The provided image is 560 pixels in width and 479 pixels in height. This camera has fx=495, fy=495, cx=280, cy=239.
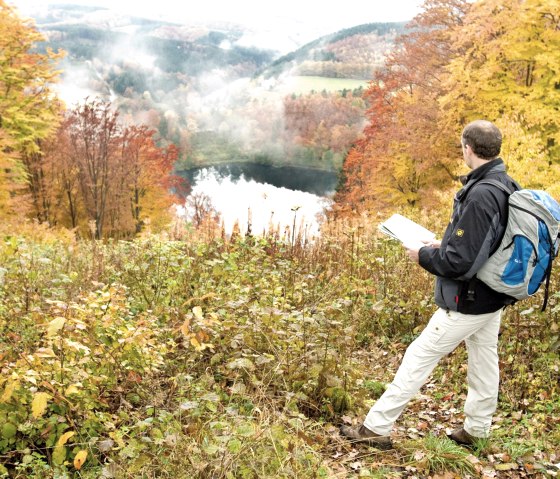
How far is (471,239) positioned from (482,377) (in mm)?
1194

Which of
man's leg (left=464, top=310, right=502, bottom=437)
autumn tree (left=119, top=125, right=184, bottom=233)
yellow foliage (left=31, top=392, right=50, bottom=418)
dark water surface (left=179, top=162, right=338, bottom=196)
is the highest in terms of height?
yellow foliage (left=31, top=392, right=50, bottom=418)

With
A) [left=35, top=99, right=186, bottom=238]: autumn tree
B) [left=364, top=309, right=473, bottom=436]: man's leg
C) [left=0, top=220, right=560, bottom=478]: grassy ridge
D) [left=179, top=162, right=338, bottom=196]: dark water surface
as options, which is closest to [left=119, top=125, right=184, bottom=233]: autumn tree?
[left=35, top=99, right=186, bottom=238]: autumn tree

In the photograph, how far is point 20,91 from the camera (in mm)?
19109

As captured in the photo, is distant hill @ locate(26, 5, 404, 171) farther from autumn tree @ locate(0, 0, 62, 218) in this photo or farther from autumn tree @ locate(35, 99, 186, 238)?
autumn tree @ locate(0, 0, 62, 218)

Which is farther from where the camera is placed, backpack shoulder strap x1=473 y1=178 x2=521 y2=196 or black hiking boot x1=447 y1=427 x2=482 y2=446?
black hiking boot x1=447 y1=427 x2=482 y2=446

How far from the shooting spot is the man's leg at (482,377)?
340 centimetres

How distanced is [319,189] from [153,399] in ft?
201

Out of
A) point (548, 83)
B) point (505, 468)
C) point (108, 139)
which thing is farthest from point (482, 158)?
point (108, 139)

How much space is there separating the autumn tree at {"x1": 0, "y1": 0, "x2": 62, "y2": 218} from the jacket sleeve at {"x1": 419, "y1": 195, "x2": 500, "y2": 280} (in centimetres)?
1691

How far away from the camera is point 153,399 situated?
→ 11.4 feet

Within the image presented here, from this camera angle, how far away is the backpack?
Result: 291 centimetres

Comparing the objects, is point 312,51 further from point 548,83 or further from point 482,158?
point 482,158

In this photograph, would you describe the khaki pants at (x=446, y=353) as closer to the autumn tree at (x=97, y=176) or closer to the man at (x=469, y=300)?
the man at (x=469, y=300)

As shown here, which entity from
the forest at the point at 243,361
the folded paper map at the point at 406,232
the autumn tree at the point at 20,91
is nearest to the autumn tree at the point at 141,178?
the autumn tree at the point at 20,91
